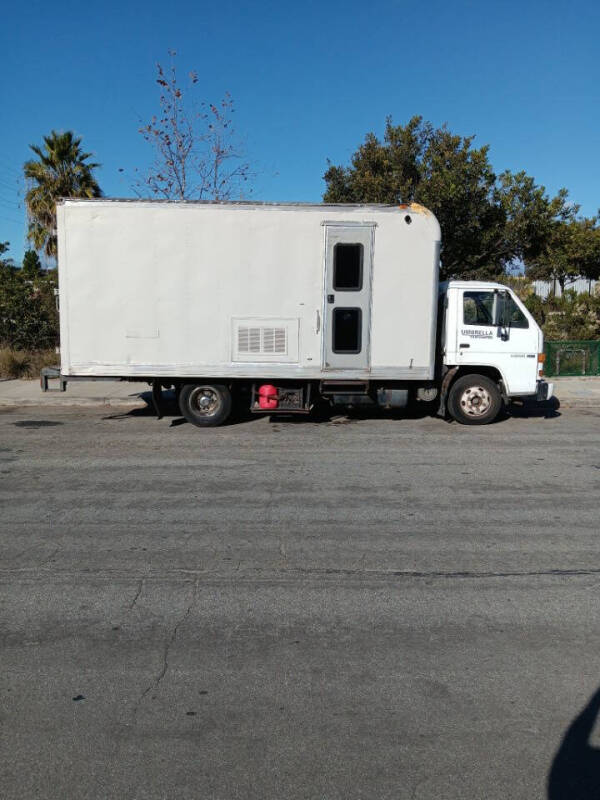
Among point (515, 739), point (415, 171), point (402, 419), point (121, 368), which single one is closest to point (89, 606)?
point (515, 739)

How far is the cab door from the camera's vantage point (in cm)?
1155

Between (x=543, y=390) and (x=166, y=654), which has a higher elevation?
(x=543, y=390)

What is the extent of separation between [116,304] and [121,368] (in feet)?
3.34

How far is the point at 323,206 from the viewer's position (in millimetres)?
10758

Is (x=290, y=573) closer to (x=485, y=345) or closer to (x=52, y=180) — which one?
(x=485, y=345)

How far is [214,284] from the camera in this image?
10984mm

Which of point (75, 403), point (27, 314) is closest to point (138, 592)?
point (75, 403)

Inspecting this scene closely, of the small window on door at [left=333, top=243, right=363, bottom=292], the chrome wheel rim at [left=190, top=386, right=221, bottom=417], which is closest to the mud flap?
the chrome wheel rim at [left=190, top=386, right=221, bottom=417]

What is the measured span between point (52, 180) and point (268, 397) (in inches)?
596

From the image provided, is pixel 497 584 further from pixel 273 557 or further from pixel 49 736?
pixel 49 736

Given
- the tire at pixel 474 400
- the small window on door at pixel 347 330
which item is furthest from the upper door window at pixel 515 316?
the small window on door at pixel 347 330

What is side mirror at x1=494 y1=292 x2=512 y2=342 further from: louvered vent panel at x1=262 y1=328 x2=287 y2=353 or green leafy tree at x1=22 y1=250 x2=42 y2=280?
green leafy tree at x1=22 y1=250 x2=42 y2=280

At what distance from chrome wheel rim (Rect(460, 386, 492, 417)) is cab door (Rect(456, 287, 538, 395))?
40cm

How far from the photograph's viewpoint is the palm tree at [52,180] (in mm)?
22422
